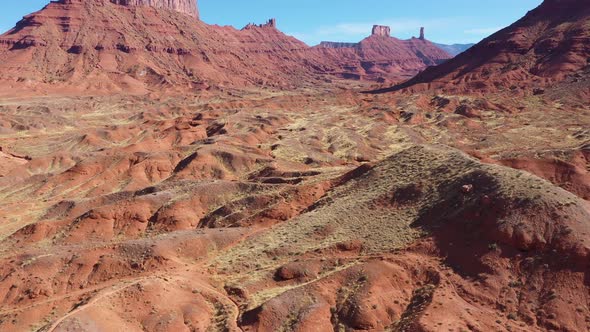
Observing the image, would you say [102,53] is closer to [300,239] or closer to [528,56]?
[528,56]

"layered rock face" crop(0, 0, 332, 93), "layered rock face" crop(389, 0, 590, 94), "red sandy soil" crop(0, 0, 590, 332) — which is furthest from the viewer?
"layered rock face" crop(0, 0, 332, 93)

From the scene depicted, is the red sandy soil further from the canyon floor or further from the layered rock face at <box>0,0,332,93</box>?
the layered rock face at <box>0,0,332,93</box>

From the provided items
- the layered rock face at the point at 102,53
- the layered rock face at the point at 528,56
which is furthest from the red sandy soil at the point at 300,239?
the layered rock face at the point at 102,53

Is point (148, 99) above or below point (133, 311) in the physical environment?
above

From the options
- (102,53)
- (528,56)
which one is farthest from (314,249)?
(102,53)

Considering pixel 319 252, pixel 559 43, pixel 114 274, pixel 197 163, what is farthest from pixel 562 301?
pixel 559 43

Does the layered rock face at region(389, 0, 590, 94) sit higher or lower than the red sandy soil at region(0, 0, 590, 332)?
higher

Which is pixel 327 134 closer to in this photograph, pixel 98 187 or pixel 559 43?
pixel 98 187

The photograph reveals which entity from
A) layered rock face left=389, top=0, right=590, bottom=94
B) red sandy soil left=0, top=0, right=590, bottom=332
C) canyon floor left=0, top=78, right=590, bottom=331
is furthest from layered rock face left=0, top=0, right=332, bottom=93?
canyon floor left=0, top=78, right=590, bottom=331

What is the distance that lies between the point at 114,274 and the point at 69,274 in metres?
2.60

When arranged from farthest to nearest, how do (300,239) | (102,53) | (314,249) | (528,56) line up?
(102,53)
(528,56)
(300,239)
(314,249)

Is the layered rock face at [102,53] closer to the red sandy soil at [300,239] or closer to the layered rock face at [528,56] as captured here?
the layered rock face at [528,56]

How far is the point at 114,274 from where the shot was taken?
28125 mm

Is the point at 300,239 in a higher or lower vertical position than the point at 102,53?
lower
